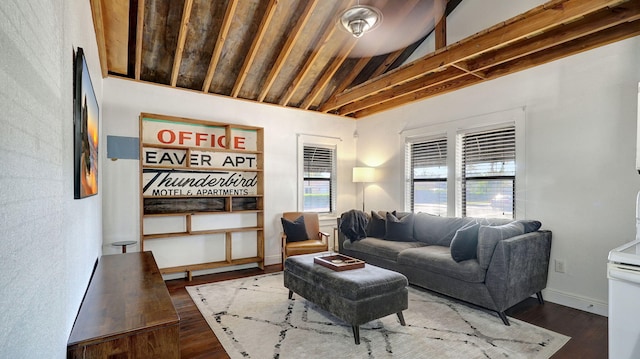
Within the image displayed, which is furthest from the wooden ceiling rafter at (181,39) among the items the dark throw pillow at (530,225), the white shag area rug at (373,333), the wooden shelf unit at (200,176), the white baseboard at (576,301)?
the white baseboard at (576,301)

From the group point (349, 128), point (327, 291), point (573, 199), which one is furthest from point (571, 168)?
point (349, 128)

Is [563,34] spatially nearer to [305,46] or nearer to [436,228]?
[436,228]

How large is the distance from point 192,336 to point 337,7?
13.5ft

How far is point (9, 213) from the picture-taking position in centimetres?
61

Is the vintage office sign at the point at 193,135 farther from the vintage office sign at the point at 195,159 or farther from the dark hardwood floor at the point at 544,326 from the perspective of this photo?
the dark hardwood floor at the point at 544,326

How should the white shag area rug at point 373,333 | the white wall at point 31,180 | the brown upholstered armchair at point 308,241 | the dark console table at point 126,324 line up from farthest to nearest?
the brown upholstered armchair at point 308,241
the white shag area rug at point 373,333
the dark console table at point 126,324
the white wall at point 31,180

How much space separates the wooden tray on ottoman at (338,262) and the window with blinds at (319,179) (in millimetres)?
2514

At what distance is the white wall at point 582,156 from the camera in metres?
3.11

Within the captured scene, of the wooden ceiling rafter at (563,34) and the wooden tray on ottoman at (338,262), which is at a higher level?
the wooden ceiling rafter at (563,34)

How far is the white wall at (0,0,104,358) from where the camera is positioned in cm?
60

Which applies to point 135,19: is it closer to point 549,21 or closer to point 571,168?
point 549,21

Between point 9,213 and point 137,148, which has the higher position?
point 137,148

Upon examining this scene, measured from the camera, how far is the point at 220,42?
3.93 m

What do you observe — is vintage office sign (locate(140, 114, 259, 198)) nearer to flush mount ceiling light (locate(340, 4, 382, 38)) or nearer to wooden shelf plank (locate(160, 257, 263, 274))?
wooden shelf plank (locate(160, 257, 263, 274))
